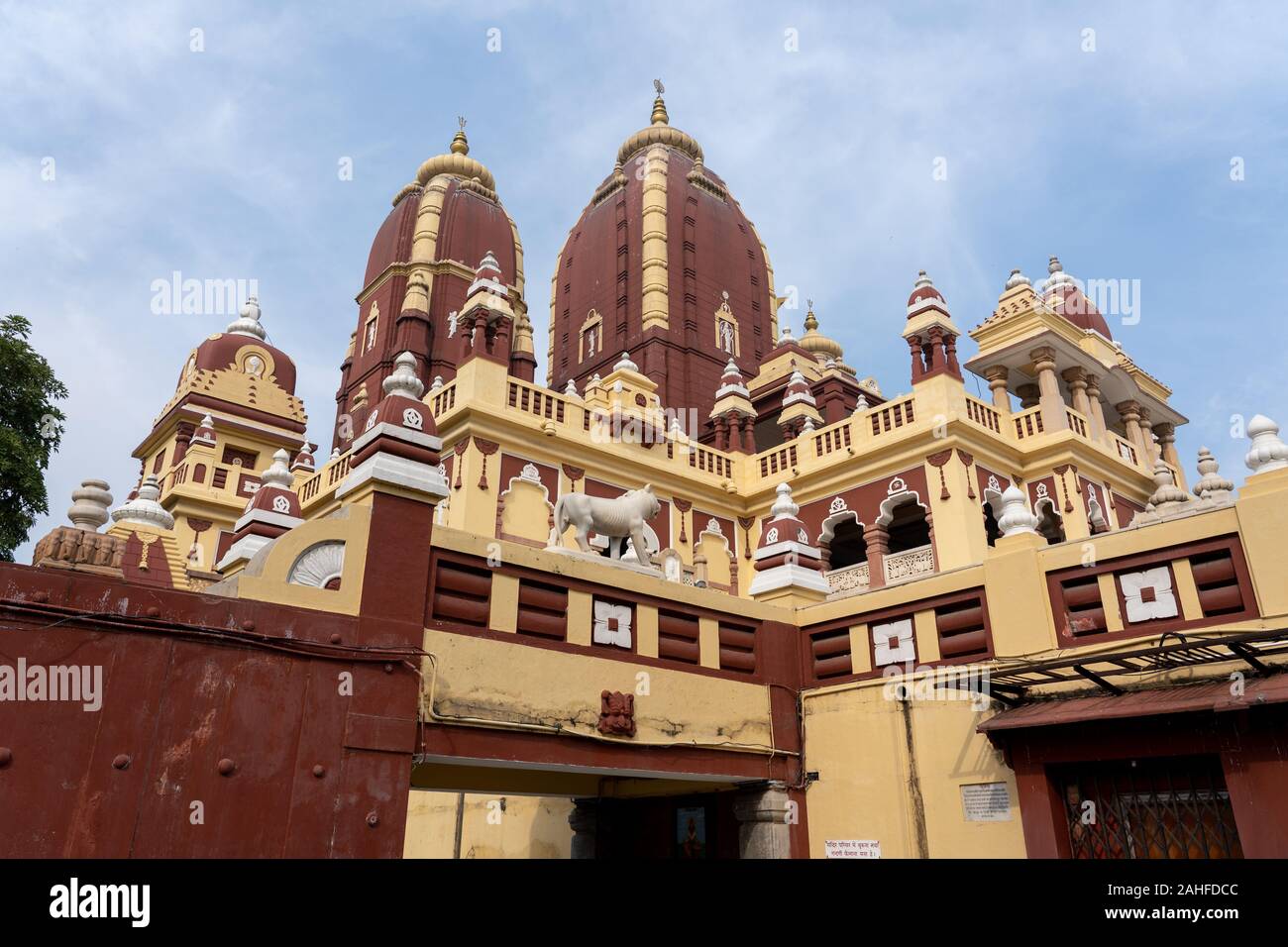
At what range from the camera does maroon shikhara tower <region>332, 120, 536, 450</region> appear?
33.6m

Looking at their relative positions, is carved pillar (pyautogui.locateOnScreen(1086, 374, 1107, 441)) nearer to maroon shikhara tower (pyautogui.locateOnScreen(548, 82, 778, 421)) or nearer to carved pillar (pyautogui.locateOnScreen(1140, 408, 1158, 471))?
carved pillar (pyautogui.locateOnScreen(1140, 408, 1158, 471))

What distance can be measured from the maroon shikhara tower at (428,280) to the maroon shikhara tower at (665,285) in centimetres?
269

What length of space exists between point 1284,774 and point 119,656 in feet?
29.3

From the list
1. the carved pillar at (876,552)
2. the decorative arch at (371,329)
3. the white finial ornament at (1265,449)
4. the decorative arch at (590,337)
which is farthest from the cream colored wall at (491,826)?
the decorative arch at (371,329)

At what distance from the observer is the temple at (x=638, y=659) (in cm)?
659

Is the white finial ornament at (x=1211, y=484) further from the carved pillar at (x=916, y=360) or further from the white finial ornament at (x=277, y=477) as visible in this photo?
the white finial ornament at (x=277, y=477)

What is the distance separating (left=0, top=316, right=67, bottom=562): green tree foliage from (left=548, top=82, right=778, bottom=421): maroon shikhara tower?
16.7m

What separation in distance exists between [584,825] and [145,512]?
8.05 metres

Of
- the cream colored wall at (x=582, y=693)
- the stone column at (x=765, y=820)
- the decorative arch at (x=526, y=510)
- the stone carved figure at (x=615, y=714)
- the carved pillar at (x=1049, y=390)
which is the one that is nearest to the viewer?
the cream colored wall at (x=582, y=693)

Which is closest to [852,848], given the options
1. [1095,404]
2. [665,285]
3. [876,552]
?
[876,552]

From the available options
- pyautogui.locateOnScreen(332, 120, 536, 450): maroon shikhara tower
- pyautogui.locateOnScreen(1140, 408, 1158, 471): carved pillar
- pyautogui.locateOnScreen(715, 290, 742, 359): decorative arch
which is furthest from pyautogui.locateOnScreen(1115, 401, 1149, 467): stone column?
pyautogui.locateOnScreen(332, 120, 536, 450): maroon shikhara tower
